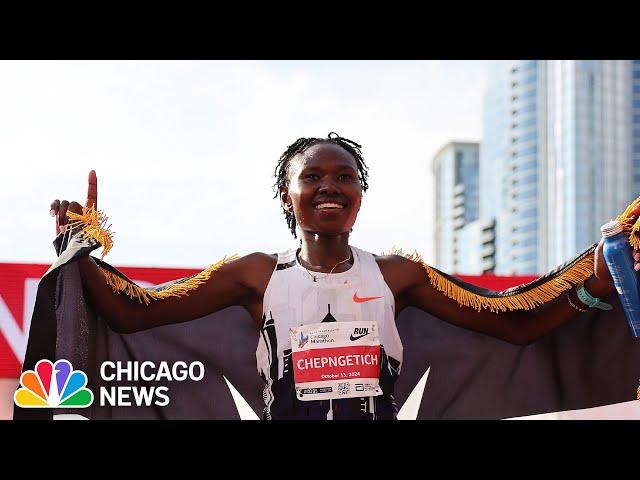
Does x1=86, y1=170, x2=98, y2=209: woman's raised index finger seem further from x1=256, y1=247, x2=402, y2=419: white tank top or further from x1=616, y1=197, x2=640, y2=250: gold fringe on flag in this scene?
x1=616, y1=197, x2=640, y2=250: gold fringe on flag

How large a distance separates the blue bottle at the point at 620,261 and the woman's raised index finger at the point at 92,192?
3038mm

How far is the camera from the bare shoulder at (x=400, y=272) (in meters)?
5.96

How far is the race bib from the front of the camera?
18.6ft

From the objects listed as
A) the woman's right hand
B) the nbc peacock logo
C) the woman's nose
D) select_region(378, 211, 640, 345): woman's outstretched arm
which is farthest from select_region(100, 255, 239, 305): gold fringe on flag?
select_region(378, 211, 640, 345): woman's outstretched arm

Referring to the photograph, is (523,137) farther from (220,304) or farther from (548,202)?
(220,304)

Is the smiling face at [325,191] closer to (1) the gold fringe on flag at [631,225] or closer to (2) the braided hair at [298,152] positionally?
(2) the braided hair at [298,152]

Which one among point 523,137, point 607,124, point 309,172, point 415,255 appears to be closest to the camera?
point 309,172

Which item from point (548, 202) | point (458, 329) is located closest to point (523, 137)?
point (548, 202)

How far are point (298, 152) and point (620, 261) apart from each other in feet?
6.73

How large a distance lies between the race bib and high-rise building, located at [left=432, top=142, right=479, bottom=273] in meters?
85.5

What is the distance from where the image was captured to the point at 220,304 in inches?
234

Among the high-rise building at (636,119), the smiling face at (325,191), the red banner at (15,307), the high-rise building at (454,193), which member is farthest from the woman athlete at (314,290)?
the high-rise building at (454,193)

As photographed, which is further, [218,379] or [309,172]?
[218,379]

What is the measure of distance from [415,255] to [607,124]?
60.8 m
